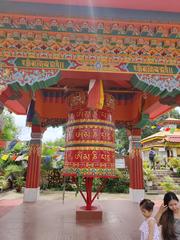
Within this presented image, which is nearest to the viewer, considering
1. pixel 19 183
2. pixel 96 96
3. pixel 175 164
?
pixel 96 96

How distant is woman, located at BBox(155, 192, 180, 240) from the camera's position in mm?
2295

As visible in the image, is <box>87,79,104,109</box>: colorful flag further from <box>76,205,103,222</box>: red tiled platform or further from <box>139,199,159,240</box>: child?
<box>76,205,103,222</box>: red tiled platform

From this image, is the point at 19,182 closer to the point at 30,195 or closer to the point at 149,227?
the point at 30,195

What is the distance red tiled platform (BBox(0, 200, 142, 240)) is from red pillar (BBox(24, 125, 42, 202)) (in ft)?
5.78

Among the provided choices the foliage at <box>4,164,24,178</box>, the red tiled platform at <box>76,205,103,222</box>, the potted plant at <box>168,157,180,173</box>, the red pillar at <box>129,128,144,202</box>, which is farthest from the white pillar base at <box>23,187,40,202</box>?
the potted plant at <box>168,157,180,173</box>

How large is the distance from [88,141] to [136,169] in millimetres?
3926

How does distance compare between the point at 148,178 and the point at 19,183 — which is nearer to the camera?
the point at 19,183

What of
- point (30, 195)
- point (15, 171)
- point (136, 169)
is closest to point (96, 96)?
point (136, 169)

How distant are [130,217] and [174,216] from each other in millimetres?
3157

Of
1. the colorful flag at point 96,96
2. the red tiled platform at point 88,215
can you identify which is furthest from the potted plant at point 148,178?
the colorful flag at point 96,96

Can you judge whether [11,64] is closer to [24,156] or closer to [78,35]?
[78,35]

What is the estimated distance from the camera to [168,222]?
2.35 meters

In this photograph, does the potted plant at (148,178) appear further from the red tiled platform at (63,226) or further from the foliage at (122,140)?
the foliage at (122,140)

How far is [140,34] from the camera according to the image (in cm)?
354
